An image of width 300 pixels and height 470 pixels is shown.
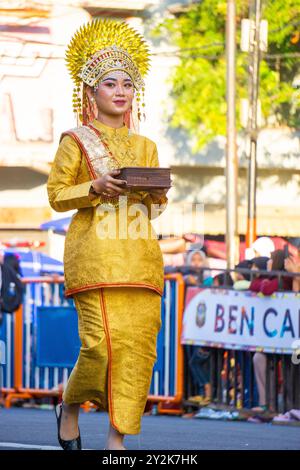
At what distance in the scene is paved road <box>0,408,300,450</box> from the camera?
8555 millimetres

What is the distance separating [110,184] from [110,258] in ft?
1.29

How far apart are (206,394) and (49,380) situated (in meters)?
1.70

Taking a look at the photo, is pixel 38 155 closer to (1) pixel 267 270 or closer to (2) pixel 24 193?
(2) pixel 24 193

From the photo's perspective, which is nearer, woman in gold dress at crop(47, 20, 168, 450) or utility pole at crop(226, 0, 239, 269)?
woman in gold dress at crop(47, 20, 168, 450)

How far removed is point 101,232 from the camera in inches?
290

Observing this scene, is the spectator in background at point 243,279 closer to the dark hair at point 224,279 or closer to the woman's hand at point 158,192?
the dark hair at point 224,279

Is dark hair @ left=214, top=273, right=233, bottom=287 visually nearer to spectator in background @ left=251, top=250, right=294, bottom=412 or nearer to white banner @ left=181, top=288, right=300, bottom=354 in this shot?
white banner @ left=181, top=288, right=300, bottom=354

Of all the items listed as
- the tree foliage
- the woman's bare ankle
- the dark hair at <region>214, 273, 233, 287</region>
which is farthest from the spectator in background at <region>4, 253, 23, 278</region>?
the tree foliage

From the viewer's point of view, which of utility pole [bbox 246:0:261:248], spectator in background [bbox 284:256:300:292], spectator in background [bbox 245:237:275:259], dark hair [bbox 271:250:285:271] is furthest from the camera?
utility pole [bbox 246:0:261:248]

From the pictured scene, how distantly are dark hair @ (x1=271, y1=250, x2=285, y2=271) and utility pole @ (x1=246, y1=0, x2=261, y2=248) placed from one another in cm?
1162

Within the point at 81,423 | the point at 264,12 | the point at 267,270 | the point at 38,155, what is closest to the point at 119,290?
the point at 81,423

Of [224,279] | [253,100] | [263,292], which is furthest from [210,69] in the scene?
[263,292]

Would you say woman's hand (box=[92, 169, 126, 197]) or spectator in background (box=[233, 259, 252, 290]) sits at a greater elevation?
woman's hand (box=[92, 169, 126, 197])

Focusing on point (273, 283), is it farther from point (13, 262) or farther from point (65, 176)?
point (65, 176)
